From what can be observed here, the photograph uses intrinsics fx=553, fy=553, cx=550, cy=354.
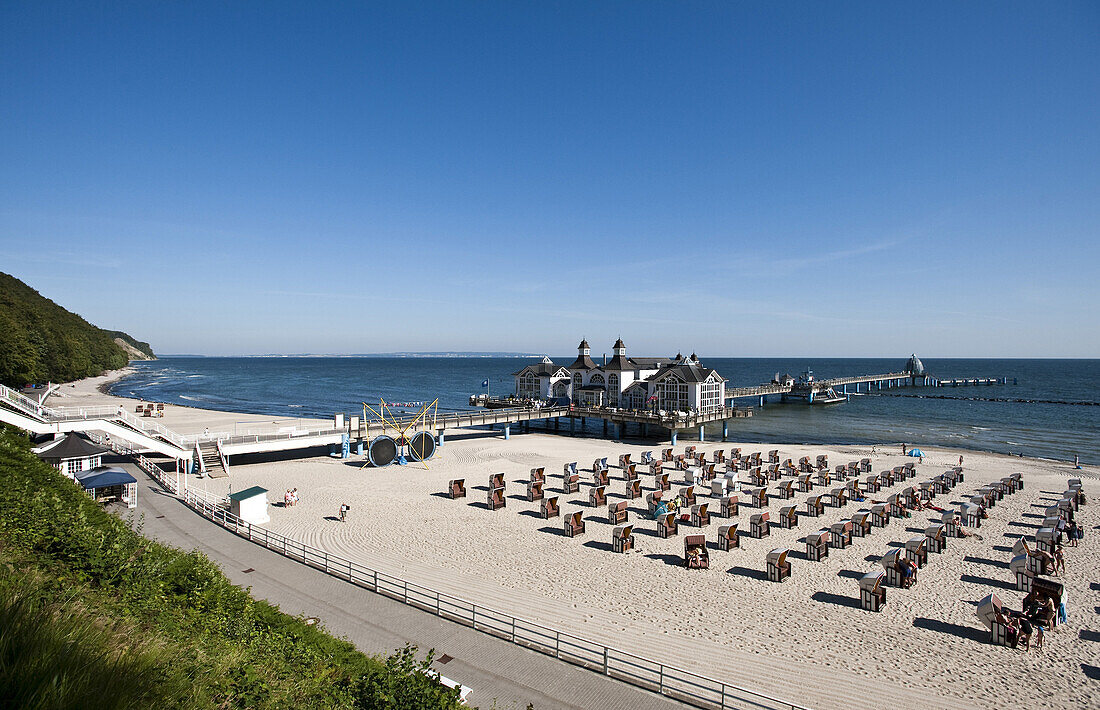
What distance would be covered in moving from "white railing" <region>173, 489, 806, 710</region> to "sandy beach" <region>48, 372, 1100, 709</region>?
2.03ft

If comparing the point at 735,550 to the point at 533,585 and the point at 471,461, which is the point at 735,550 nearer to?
the point at 533,585

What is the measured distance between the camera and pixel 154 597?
820 centimetres

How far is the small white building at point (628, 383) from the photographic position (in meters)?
47.5

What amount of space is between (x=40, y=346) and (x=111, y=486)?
239ft

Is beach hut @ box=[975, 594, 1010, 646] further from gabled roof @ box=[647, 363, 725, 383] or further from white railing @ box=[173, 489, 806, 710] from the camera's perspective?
gabled roof @ box=[647, 363, 725, 383]

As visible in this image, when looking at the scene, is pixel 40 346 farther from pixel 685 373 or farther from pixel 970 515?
pixel 970 515

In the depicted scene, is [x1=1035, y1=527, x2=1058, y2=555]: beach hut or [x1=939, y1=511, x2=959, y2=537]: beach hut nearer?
[x1=1035, y1=527, x2=1058, y2=555]: beach hut

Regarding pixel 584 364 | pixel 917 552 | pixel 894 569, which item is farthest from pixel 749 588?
pixel 584 364

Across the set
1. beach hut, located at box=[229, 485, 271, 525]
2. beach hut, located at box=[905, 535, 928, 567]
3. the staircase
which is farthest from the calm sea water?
beach hut, located at box=[229, 485, 271, 525]

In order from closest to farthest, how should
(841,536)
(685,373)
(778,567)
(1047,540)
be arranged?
(778,567)
(1047,540)
(841,536)
(685,373)

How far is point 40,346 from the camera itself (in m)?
71.3

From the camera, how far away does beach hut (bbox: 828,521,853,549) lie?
17797mm

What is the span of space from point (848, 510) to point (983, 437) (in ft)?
117

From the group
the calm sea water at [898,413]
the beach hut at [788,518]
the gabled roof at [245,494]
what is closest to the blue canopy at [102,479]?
the gabled roof at [245,494]
